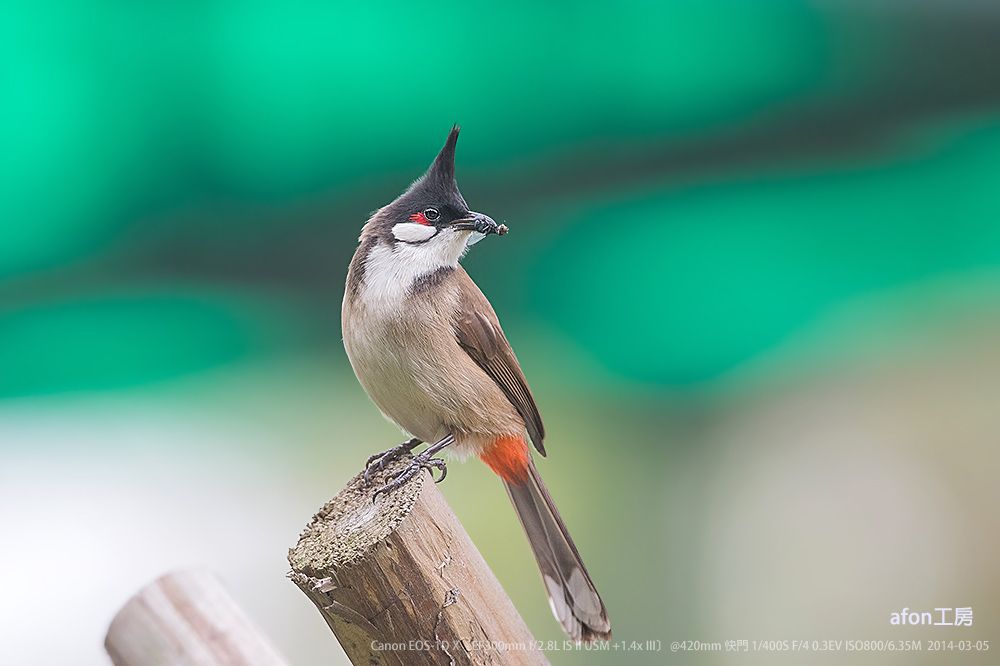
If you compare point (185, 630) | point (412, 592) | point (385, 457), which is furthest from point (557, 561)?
point (185, 630)

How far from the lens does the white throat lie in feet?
5.57

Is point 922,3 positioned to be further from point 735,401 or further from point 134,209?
point 134,209

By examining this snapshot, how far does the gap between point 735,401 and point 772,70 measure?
959 mm

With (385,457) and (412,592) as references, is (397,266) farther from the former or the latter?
(412,592)

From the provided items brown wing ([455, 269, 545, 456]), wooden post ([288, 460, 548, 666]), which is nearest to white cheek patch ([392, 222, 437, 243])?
brown wing ([455, 269, 545, 456])

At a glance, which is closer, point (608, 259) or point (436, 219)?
point (436, 219)

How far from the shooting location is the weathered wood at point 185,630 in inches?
49.9

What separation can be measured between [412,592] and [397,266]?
66 cm

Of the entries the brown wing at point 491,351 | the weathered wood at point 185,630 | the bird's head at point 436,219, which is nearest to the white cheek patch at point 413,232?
the bird's head at point 436,219

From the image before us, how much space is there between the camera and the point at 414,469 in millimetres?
1460

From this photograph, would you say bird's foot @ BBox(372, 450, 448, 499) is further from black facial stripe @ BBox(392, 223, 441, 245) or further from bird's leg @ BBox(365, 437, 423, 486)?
black facial stripe @ BBox(392, 223, 441, 245)

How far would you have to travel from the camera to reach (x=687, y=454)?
285 centimetres

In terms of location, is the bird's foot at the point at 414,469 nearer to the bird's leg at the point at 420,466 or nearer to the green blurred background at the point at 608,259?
the bird's leg at the point at 420,466

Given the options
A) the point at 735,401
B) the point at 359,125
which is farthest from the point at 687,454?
the point at 359,125
